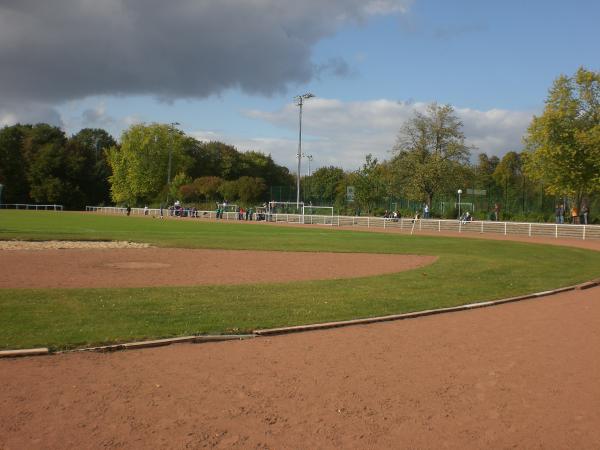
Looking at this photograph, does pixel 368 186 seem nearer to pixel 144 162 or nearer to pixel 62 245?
pixel 62 245

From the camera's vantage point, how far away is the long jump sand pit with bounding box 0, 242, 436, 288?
1430 centimetres

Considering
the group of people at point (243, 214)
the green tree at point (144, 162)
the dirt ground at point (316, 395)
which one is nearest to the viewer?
the dirt ground at point (316, 395)

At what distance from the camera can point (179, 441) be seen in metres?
4.89

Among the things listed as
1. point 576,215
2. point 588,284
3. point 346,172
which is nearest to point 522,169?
point 576,215

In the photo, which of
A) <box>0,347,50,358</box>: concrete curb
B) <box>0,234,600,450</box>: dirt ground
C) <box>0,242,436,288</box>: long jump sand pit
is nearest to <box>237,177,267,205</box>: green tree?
<box>0,242,436,288</box>: long jump sand pit

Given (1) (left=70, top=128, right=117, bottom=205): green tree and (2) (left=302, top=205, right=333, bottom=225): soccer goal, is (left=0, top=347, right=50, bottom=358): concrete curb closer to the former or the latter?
(2) (left=302, top=205, right=333, bottom=225): soccer goal

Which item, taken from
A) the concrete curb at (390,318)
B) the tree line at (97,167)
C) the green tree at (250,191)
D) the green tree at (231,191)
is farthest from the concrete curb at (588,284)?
the tree line at (97,167)

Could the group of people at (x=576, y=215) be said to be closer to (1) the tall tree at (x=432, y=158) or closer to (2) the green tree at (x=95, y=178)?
(1) the tall tree at (x=432, y=158)

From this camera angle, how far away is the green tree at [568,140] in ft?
128

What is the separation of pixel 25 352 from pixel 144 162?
4012 inches

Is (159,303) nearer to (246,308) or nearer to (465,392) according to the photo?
(246,308)

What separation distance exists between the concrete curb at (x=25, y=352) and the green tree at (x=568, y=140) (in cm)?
3850

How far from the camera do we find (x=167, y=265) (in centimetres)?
1797

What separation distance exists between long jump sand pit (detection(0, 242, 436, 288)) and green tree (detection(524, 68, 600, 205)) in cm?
2220
